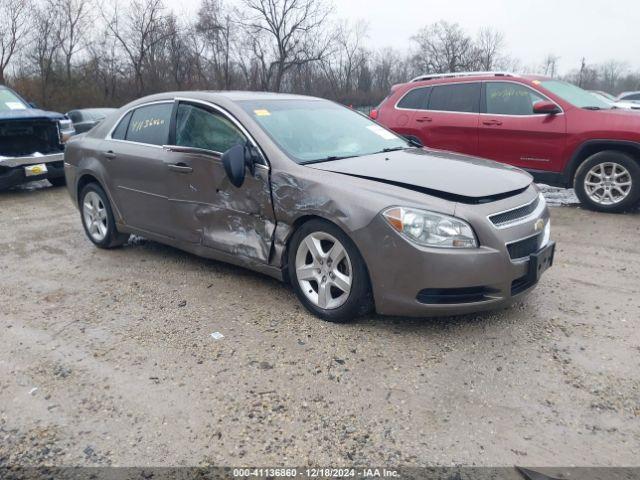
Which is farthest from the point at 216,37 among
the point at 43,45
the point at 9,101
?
the point at 9,101

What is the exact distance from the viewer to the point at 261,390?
2.92 m

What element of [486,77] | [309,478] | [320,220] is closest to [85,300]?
[320,220]

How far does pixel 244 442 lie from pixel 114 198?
137 inches

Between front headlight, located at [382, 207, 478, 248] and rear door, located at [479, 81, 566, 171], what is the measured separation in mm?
4466

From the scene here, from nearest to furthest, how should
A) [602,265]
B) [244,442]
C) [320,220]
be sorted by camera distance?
[244,442], [320,220], [602,265]

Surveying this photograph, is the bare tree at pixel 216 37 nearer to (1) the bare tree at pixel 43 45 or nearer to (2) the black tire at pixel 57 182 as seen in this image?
(1) the bare tree at pixel 43 45

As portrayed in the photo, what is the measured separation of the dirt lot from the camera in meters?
2.47

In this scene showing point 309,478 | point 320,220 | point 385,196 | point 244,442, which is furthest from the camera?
point 320,220

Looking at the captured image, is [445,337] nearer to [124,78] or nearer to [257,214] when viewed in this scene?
[257,214]

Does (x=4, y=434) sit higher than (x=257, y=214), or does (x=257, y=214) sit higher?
(x=257, y=214)

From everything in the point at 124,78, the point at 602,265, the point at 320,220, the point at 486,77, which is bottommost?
the point at 602,265

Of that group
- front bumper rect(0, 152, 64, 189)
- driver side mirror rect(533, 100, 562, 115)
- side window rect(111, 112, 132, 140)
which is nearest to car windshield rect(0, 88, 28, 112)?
front bumper rect(0, 152, 64, 189)

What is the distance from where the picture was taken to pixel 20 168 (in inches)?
338

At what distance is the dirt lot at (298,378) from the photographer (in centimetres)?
247
